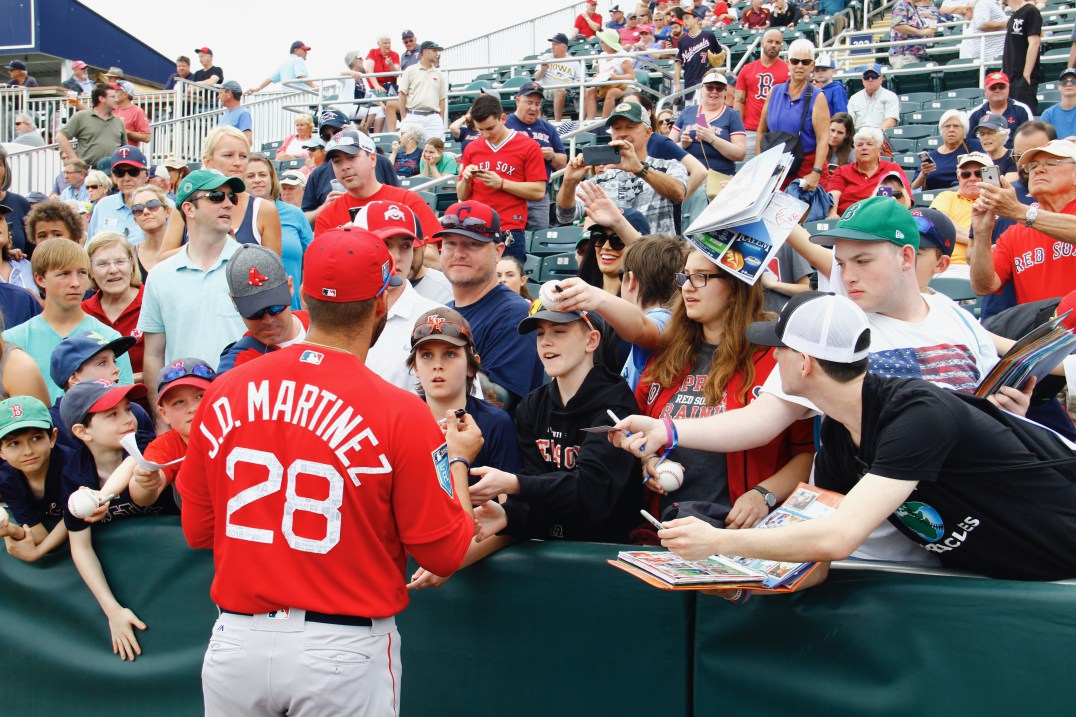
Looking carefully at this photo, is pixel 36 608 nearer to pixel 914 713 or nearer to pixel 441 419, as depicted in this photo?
pixel 441 419

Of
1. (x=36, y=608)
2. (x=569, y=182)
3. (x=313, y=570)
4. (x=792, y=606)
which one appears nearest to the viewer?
(x=313, y=570)

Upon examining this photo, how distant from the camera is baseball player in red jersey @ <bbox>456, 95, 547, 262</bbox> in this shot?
813 cm

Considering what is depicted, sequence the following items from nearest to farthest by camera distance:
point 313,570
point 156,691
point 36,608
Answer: point 313,570 < point 156,691 < point 36,608

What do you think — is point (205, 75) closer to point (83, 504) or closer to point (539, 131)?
point (539, 131)

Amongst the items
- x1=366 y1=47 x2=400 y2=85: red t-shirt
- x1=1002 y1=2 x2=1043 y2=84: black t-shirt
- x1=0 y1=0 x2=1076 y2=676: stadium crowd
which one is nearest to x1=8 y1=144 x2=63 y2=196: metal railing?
x1=366 y1=47 x2=400 y2=85: red t-shirt

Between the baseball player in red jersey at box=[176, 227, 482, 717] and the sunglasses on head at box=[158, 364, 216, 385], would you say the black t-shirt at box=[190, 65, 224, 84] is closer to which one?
the sunglasses on head at box=[158, 364, 216, 385]

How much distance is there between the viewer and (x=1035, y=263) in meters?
5.31

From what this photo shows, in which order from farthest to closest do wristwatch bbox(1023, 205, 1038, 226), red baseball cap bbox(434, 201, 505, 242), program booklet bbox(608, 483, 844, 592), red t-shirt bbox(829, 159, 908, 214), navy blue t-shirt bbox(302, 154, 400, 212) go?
red t-shirt bbox(829, 159, 908, 214) → navy blue t-shirt bbox(302, 154, 400, 212) → red baseball cap bbox(434, 201, 505, 242) → wristwatch bbox(1023, 205, 1038, 226) → program booklet bbox(608, 483, 844, 592)

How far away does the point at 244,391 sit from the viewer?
2795mm

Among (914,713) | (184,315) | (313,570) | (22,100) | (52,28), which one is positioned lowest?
(914,713)

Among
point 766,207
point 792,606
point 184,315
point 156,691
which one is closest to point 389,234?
point 184,315

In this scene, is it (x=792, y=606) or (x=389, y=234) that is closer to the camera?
(x=792, y=606)

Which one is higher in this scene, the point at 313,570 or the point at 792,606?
the point at 313,570

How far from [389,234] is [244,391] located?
7.00 ft
